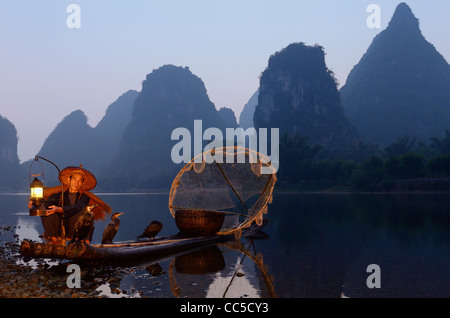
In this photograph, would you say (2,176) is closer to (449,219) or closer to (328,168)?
(328,168)

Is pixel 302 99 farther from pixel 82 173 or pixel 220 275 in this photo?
pixel 82 173

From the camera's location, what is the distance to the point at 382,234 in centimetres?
1667

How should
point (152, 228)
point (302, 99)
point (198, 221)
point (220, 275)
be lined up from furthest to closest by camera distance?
point (302, 99) < point (198, 221) < point (152, 228) < point (220, 275)

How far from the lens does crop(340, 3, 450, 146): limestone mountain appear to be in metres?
114

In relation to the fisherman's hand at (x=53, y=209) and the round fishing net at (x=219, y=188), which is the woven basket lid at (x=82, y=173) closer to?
the fisherman's hand at (x=53, y=209)

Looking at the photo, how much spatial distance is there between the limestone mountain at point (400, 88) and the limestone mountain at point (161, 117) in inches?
2541

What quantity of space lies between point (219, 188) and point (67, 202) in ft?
21.3

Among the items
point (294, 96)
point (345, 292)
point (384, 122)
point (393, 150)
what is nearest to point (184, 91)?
point (294, 96)

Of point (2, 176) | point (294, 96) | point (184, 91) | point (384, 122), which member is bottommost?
point (2, 176)

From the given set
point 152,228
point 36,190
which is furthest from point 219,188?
point 36,190

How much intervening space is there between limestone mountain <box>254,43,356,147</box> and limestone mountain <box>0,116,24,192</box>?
92.0m

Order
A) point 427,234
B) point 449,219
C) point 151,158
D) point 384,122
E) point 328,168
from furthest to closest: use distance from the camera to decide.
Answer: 1. point 151,158
2. point 384,122
3. point 328,168
4. point 449,219
5. point 427,234

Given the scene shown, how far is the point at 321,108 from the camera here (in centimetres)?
11625

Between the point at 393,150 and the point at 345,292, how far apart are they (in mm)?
67082
